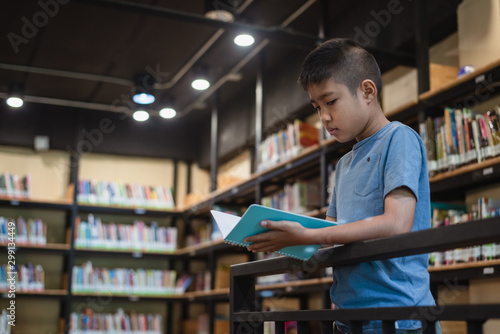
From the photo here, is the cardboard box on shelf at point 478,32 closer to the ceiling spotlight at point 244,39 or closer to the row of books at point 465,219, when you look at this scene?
the row of books at point 465,219

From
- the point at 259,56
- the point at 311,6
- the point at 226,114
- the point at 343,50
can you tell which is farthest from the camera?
the point at 226,114

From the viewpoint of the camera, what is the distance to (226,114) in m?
7.45

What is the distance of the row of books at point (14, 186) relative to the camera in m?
6.95

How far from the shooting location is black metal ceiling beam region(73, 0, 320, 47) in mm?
3873

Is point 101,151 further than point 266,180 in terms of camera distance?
Yes

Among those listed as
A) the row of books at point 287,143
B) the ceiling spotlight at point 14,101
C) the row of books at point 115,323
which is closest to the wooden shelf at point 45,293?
the row of books at point 115,323

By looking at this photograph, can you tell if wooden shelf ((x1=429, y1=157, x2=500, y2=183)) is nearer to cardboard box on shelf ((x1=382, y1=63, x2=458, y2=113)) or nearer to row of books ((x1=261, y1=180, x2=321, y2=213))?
cardboard box on shelf ((x1=382, y1=63, x2=458, y2=113))

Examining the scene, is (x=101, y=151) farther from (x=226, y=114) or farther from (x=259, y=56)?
(x=259, y=56)

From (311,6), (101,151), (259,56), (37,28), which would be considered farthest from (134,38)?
(101,151)

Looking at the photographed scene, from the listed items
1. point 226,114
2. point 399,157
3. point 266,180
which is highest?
point 226,114

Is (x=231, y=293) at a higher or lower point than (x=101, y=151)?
lower

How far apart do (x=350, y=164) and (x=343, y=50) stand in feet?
0.83

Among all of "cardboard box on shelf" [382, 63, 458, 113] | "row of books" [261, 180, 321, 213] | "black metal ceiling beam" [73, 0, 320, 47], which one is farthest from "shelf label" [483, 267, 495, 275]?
"black metal ceiling beam" [73, 0, 320, 47]

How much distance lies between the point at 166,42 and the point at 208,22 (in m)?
1.85
